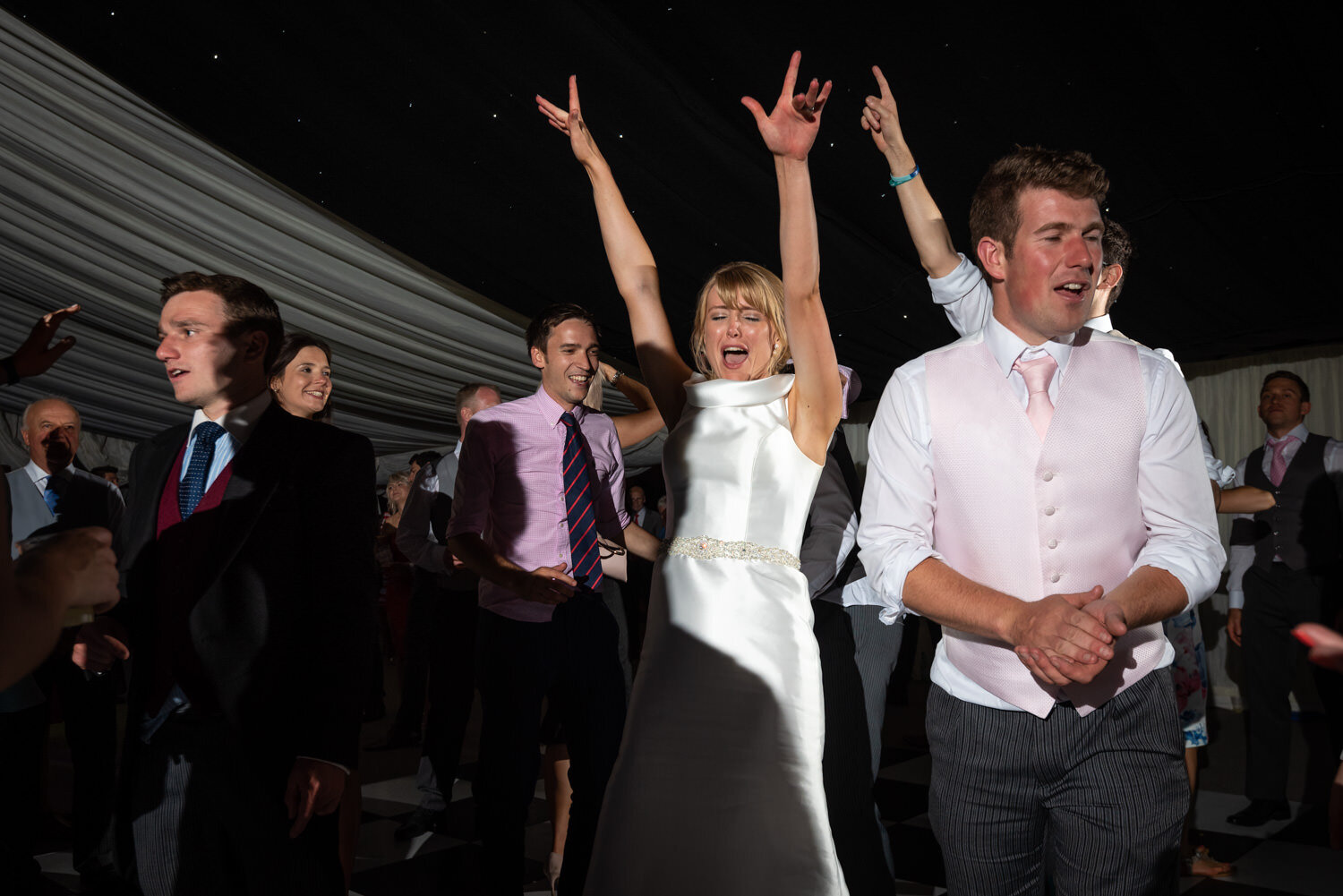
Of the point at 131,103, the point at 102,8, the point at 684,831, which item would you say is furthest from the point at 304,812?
the point at 131,103

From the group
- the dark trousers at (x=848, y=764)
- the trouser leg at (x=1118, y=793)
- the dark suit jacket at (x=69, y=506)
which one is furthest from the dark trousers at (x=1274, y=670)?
the dark suit jacket at (x=69, y=506)

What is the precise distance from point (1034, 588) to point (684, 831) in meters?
0.80

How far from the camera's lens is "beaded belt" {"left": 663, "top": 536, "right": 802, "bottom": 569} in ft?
5.93

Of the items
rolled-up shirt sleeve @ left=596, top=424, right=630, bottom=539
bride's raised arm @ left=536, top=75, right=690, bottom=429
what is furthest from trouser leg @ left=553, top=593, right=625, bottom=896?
bride's raised arm @ left=536, top=75, right=690, bottom=429

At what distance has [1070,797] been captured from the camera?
128 centimetres

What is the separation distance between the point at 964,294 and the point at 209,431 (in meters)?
1.53

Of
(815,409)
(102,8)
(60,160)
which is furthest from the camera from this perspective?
(60,160)

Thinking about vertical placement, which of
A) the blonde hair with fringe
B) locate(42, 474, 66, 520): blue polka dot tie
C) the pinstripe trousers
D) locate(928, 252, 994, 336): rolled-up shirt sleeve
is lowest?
the pinstripe trousers

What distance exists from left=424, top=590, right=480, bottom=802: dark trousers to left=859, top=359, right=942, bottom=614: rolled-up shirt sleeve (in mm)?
2265

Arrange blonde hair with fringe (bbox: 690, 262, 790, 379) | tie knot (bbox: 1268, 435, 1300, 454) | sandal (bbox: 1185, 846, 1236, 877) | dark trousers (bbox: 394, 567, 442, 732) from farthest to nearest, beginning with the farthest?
1. dark trousers (bbox: 394, 567, 442, 732)
2. tie knot (bbox: 1268, 435, 1300, 454)
3. sandal (bbox: 1185, 846, 1236, 877)
4. blonde hair with fringe (bbox: 690, 262, 790, 379)

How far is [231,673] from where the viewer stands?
56.9 inches

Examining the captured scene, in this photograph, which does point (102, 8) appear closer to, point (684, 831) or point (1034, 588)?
point (684, 831)

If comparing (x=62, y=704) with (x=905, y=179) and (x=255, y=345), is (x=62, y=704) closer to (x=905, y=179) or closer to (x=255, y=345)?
(x=255, y=345)

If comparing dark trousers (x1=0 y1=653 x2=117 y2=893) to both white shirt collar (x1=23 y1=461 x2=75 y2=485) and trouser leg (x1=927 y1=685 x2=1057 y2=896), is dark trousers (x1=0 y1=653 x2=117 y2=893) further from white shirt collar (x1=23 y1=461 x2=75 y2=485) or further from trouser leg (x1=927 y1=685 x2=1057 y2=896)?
trouser leg (x1=927 y1=685 x2=1057 y2=896)
